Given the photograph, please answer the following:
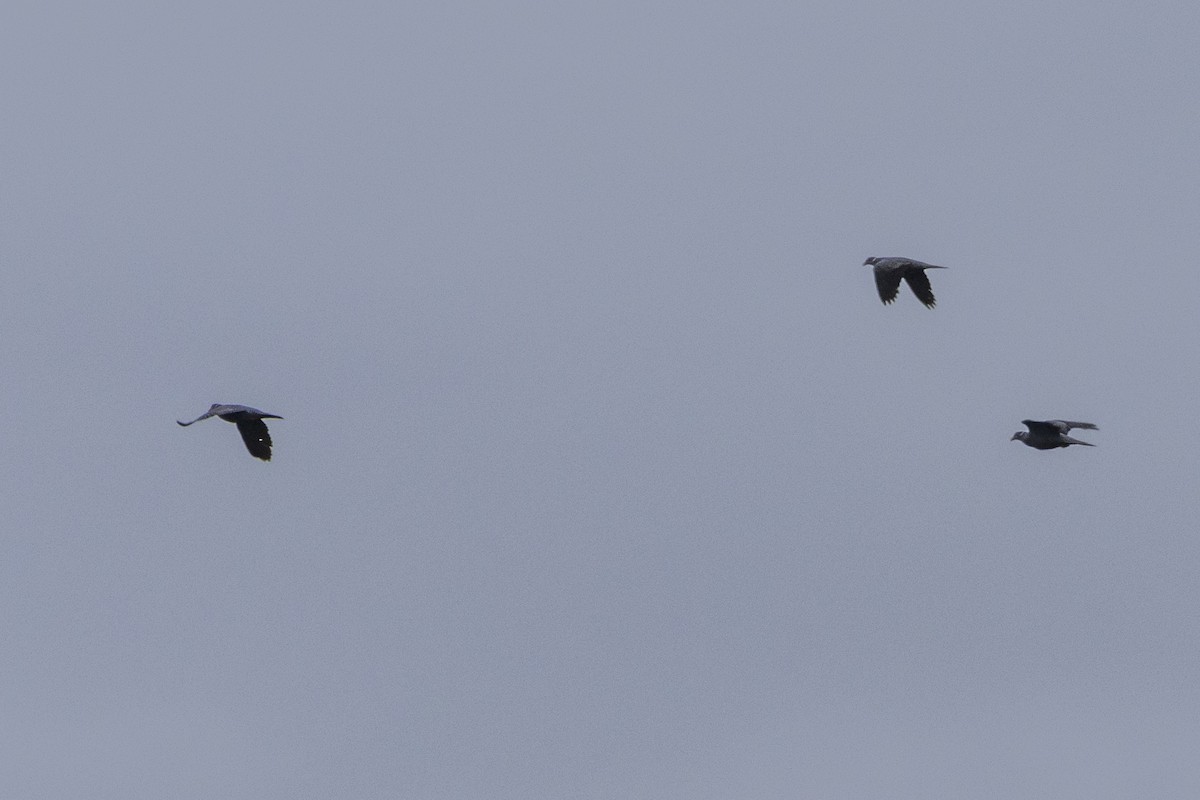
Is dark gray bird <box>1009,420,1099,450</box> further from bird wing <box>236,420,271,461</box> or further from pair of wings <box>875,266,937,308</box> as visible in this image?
bird wing <box>236,420,271,461</box>

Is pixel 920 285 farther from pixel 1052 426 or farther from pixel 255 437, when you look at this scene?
pixel 255 437

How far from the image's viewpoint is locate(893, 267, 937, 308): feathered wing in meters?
59.9

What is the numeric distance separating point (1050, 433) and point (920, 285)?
5619mm

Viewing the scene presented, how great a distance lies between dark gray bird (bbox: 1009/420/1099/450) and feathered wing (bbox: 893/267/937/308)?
4633 mm

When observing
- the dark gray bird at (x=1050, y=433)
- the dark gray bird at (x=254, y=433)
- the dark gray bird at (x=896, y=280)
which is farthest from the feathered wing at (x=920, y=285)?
the dark gray bird at (x=254, y=433)

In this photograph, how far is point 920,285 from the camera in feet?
197

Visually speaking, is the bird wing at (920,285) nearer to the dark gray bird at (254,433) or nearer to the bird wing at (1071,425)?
the bird wing at (1071,425)

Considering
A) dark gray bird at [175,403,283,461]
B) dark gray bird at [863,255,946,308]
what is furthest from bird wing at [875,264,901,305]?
dark gray bird at [175,403,283,461]

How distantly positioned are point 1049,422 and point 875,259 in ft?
23.8

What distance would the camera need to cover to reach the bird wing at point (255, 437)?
189 feet

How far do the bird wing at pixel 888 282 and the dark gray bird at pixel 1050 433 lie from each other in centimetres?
540

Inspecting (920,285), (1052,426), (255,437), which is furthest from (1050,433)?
(255,437)

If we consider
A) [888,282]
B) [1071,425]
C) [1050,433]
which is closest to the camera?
[1071,425]

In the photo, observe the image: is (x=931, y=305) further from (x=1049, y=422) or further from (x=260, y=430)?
(x=260, y=430)
